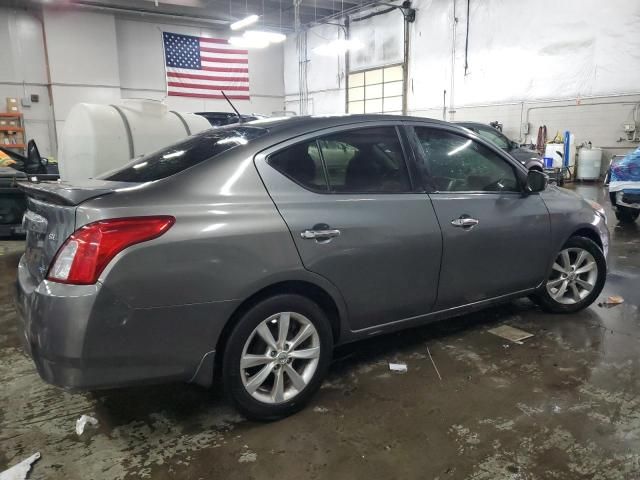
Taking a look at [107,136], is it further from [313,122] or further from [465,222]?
[465,222]

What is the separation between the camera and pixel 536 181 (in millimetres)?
3145

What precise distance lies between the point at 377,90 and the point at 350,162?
1592cm

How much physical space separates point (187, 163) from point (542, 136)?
13.0 metres

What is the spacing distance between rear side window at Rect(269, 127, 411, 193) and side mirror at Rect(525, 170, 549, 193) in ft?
3.29

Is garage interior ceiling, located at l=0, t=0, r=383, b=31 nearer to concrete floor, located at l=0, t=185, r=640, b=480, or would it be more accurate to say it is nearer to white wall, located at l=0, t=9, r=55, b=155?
white wall, located at l=0, t=9, r=55, b=155

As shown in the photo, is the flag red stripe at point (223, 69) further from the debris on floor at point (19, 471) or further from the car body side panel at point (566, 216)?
the debris on floor at point (19, 471)

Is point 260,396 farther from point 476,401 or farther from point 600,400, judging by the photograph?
point 600,400

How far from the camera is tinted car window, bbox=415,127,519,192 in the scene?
112 inches

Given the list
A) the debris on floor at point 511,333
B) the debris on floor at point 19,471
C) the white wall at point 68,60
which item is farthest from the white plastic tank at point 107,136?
the white wall at point 68,60

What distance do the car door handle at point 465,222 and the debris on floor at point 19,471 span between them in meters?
2.35

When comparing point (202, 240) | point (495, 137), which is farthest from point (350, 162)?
point (495, 137)

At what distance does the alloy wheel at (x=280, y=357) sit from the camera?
85.6 inches

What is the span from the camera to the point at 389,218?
2529mm

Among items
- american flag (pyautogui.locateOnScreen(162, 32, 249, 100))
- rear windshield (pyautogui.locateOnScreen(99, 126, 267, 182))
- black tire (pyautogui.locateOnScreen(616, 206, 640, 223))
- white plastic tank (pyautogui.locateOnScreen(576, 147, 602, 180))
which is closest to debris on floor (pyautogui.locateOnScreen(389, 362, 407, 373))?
rear windshield (pyautogui.locateOnScreen(99, 126, 267, 182))
